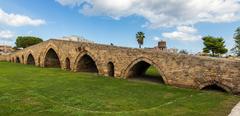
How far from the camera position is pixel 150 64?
21.7 meters

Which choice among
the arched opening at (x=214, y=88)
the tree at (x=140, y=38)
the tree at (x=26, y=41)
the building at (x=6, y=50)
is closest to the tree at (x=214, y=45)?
the tree at (x=140, y=38)

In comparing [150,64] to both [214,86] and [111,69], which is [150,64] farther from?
[214,86]

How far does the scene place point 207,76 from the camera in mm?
17922

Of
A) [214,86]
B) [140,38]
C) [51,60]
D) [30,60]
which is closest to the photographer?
[214,86]

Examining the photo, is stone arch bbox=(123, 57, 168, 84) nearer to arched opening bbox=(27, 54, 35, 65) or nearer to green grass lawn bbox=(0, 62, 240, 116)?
green grass lawn bbox=(0, 62, 240, 116)

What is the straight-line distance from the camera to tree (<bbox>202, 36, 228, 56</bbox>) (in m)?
49.4

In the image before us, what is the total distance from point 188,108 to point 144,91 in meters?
4.92

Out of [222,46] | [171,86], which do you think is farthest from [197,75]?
[222,46]

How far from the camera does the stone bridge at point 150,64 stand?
17312 millimetres

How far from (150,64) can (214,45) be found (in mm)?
31483

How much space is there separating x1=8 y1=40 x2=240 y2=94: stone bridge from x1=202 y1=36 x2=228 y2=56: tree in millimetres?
27194

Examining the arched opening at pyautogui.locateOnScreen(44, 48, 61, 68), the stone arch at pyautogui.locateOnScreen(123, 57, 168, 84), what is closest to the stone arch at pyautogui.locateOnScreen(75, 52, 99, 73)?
the stone arch at pyautogui.locateOnScreen(123, 57, 168, 84)

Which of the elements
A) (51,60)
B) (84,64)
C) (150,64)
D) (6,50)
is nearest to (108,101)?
(150,64)

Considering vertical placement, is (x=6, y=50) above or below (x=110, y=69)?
above
